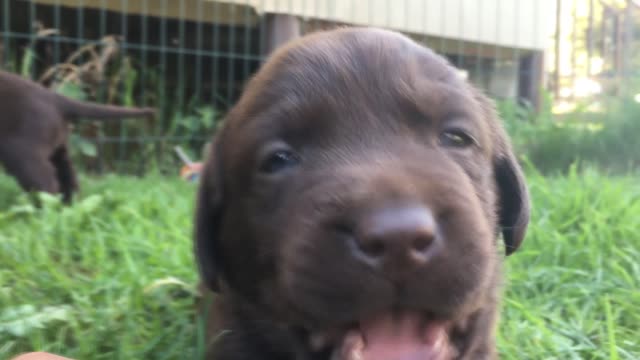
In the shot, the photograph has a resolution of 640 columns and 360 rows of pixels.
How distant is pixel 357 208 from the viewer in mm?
1346

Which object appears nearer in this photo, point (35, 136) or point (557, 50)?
point (35, 136)

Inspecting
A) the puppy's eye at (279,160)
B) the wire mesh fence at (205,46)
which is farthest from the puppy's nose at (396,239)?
the wire mesh fence at (205,46)

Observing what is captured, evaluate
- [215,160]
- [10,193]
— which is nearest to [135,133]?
[10,193]

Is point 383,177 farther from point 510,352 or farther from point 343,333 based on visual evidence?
point 510,352

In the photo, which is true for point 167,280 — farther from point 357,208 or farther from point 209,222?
point 357,208

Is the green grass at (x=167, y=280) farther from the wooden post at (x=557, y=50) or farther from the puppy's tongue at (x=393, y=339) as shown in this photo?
the wooden post at (x=557, y=50)

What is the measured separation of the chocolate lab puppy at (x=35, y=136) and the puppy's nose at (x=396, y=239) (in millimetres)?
3479

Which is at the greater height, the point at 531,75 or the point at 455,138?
the point at 455,138

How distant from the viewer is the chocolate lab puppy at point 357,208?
1.35 meters

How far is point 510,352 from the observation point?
2.18 m

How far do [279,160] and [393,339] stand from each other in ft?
1.36

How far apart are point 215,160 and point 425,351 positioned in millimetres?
682

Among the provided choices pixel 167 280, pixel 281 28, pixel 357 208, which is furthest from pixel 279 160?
pixel 281 28

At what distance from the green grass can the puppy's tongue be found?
76cm
